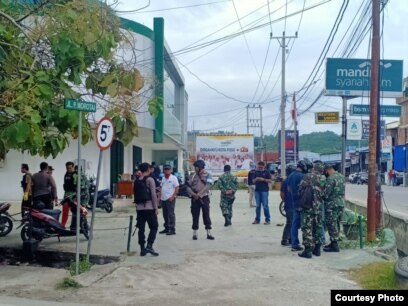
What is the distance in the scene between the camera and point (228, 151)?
46375mm

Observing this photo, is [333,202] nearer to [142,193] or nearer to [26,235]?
[142,193]

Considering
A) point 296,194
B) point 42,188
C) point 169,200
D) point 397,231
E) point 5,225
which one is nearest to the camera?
point 296,194

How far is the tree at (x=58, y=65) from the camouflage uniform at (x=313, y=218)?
3.18 m

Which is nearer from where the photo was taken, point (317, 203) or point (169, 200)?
point (317, 203)

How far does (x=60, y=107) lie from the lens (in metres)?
8.95

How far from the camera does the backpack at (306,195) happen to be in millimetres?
9898

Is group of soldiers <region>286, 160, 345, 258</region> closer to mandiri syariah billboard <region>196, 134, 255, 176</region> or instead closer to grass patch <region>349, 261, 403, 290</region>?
grass patch <region>349, 261, 403, 290</region>

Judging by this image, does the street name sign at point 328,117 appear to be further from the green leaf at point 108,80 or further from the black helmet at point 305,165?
the green leaf at point 108,80

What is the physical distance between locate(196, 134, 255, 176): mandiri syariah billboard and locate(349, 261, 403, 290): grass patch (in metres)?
Answer: 37.2

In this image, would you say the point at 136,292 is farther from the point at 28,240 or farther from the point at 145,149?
the point at 145,149

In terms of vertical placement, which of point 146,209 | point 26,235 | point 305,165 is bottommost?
point 26,235

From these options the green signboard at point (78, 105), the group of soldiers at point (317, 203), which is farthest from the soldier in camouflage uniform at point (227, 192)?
the green signboard at point (78, 105)

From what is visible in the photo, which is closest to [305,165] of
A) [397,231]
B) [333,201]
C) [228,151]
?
[333,201]

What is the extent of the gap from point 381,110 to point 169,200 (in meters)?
5.78
